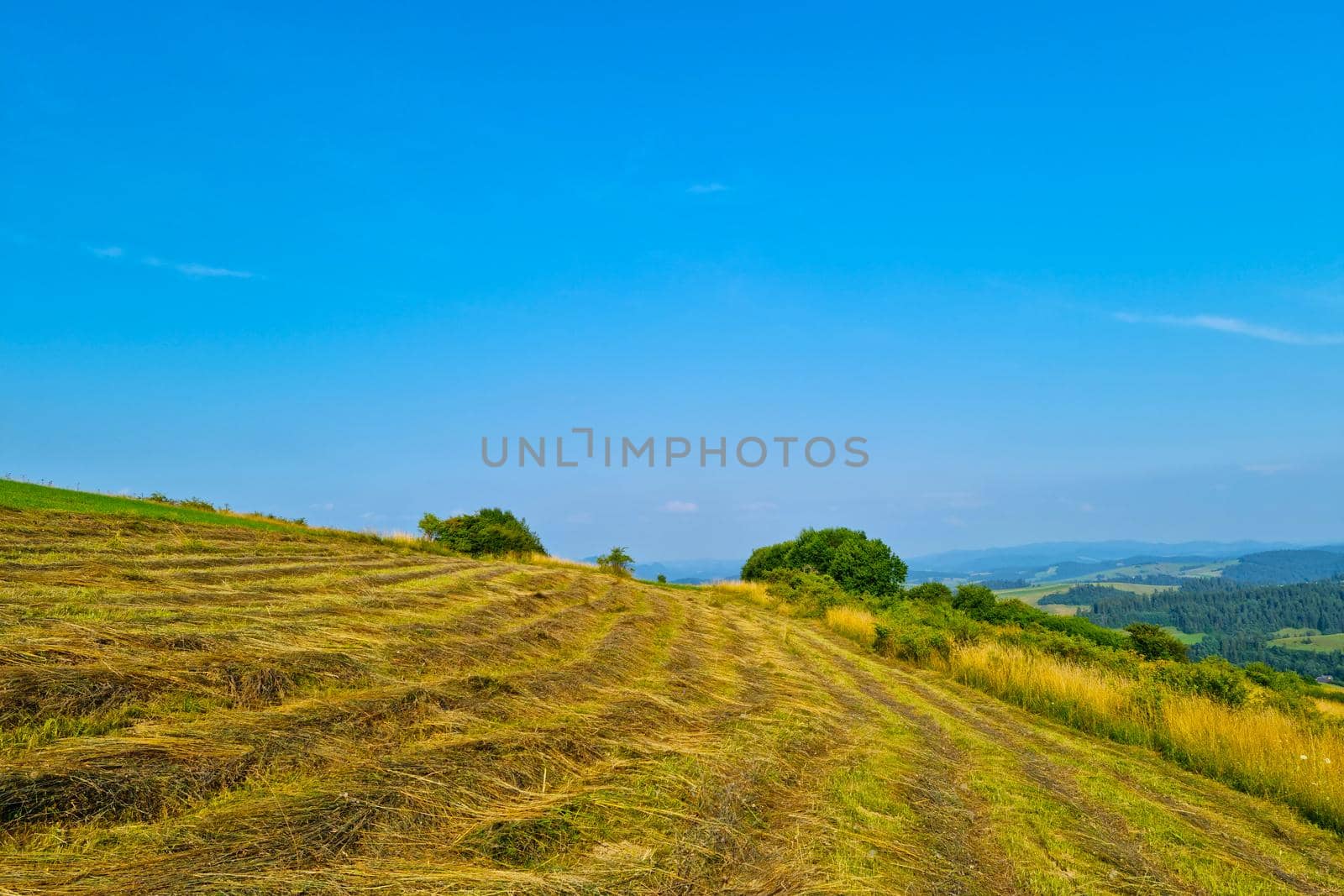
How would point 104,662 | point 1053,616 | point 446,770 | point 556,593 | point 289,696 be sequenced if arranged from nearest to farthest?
point 446,770, point 104,662, point 289,696, point 556,593, point 1053,616

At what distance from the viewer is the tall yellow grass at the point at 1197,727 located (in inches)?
320

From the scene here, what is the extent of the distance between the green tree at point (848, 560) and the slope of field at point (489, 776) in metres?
29.8

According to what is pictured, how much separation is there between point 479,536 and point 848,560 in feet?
71.5

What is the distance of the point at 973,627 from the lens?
20219 millimetres

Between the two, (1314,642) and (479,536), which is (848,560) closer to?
(479,536)

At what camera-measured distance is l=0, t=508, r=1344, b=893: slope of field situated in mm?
3943

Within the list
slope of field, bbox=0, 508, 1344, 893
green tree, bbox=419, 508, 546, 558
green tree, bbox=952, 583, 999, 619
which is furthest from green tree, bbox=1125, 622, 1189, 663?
green tree, bbox=419, 508, 546, 558

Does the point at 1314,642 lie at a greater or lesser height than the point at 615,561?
lesser

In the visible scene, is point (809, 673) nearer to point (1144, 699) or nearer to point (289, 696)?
point (1144, 699)

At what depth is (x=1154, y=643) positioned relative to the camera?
28.7 metres

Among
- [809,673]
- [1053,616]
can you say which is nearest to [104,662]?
[809,673]

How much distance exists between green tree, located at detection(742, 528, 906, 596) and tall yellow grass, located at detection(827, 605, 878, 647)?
13.3 metres

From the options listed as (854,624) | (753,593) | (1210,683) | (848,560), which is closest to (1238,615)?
(848,560)

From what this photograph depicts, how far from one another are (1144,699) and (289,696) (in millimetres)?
12774
